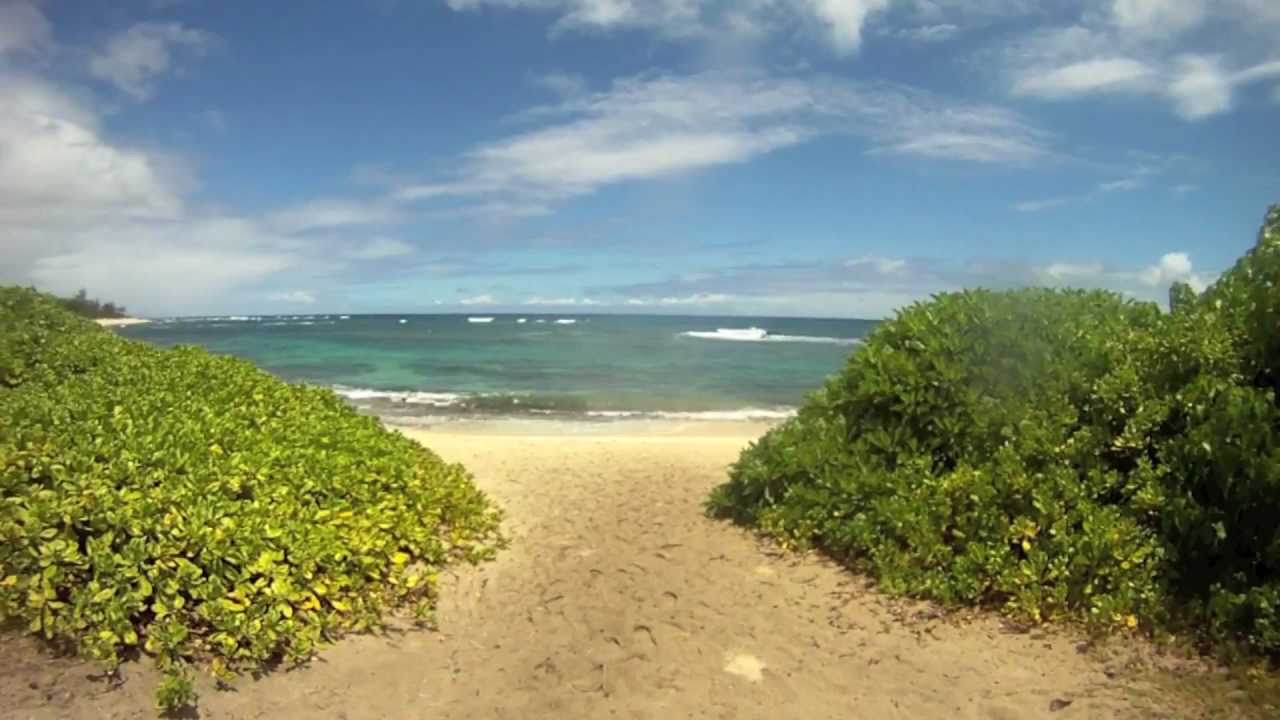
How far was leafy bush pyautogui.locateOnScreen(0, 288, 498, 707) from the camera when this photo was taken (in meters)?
4.50

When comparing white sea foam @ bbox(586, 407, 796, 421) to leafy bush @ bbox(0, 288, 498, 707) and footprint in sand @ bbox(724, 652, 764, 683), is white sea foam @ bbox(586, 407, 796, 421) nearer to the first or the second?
leafy bush @ bbox(0, 288, 498, 707)

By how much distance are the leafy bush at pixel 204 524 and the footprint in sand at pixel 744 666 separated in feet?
6.61

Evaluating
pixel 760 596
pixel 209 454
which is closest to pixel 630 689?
pixel 760 596

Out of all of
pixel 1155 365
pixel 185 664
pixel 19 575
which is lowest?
pixel 185 664

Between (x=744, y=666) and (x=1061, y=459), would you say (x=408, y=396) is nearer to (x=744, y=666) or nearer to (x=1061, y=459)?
(x=744, y=666)

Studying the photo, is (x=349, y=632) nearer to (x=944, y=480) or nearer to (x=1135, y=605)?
(x=944, y=480)

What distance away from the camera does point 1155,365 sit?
5.93 meters

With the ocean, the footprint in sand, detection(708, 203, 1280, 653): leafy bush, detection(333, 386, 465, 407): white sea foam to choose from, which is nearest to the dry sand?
the footprint in sand

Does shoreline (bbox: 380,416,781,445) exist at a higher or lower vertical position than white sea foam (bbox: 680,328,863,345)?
lower

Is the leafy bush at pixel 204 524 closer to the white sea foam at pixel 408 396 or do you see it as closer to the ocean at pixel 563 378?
the ocean at pixel 563 378

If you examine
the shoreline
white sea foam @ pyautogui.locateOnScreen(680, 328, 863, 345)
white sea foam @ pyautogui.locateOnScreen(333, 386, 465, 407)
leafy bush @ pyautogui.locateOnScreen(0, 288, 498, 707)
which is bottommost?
the shoreline

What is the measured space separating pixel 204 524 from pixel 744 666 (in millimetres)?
3241

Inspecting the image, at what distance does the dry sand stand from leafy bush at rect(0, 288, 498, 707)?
0.23m

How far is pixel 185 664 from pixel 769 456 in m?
4.87
